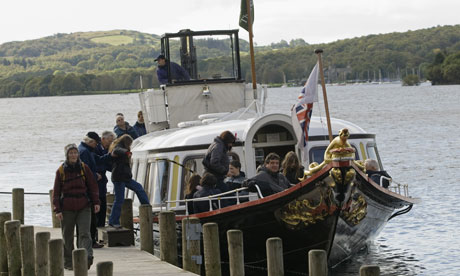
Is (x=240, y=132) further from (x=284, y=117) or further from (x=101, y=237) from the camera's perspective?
(x=101, y=237)

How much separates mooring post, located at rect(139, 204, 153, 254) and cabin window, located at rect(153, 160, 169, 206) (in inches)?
110

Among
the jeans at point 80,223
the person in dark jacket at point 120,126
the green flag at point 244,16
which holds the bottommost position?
the jeans at point 80,223

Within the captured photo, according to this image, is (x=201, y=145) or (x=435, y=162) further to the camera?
(x=435, y=162)

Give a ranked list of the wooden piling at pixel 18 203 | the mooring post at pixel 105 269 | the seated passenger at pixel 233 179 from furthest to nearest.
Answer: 1. the wooden piling at pixel 18 203
2. the seated passenger at pixel 233 179
3. the mooring post at pixel 105 269

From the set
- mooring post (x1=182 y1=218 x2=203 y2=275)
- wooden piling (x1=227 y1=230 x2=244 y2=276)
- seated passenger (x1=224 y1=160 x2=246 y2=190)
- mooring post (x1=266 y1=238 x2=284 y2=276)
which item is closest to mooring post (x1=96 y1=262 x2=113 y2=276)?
mooring post (x1=266 y1=238 x2=284 y2=276)

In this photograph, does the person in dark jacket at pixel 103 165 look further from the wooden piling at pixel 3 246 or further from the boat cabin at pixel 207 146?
the wooden piling at pixel 3 246

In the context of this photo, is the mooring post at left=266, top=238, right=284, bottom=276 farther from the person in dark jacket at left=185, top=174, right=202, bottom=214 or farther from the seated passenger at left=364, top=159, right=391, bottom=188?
the seated passenger at left=364, top=159, right=391, bottom=188

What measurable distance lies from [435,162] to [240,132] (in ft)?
109

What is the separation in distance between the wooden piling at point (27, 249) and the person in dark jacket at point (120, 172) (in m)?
2.36

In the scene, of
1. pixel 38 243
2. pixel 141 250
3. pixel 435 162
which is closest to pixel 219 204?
pixel 141 250

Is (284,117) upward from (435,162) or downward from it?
upward

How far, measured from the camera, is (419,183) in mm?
42469

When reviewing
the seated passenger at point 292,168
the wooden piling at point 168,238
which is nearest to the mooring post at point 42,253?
the wooden piling at point 168,238

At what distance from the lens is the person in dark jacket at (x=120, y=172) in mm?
17531
